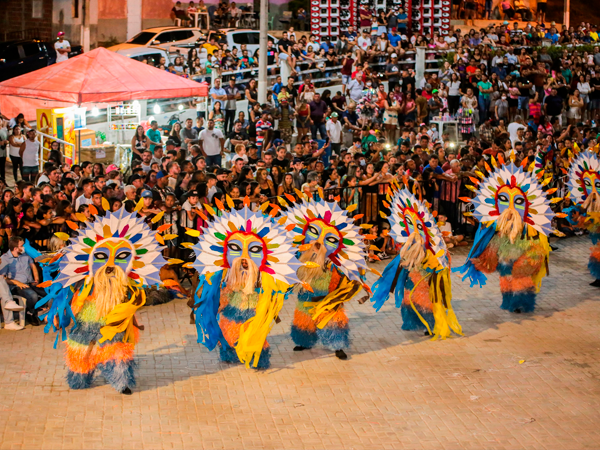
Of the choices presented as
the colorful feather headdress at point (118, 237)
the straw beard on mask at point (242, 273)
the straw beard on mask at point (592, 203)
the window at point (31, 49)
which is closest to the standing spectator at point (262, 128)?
the straw beard on mask at point (592, 203)

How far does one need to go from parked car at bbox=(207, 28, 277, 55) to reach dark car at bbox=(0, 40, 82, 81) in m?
4.50

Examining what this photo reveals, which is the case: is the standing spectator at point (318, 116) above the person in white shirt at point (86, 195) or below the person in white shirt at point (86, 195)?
above

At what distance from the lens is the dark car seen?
21.3 metres

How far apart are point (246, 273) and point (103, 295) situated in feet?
4.71

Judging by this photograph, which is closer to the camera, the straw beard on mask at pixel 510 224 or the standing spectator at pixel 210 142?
the straw beard on mask at pixel 510 224

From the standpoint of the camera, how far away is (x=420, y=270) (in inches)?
402

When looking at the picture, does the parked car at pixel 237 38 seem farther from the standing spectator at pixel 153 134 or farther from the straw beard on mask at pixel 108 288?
the straw beard on mask at pixel 108 288

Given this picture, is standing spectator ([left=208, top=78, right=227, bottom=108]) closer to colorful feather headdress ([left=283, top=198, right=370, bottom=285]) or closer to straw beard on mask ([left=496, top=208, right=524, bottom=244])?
straw beard on mask ([left=496, top=208, right=524, bottom=244])

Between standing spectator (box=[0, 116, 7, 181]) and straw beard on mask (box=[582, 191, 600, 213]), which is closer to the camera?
straw beard on mask (box=[582, 191, 600, 213])

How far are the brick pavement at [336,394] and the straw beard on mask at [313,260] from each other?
926 mm

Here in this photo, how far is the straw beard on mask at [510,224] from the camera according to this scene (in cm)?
1102

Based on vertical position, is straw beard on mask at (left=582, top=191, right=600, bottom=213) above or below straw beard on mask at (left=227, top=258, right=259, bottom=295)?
above

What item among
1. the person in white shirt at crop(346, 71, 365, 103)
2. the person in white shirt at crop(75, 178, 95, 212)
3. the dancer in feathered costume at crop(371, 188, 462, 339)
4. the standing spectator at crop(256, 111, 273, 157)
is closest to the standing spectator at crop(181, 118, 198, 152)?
the standing spectator at crop(256, 111, 273, 157)

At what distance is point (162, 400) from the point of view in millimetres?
8289
